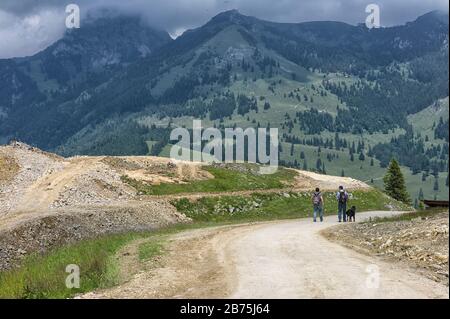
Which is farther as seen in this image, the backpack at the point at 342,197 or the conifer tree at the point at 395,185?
the conifer tree at the point at 395,185

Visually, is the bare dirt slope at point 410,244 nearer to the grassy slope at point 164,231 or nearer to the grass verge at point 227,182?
the grassy slope at point 164,231

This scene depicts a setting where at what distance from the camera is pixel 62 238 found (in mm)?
37125

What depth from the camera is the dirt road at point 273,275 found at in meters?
15.1

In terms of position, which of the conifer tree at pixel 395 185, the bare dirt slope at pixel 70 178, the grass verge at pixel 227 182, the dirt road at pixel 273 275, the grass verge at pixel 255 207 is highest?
the dirt road at pixel 273 275

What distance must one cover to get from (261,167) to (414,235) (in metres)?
55.4

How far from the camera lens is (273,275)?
1766 centimetres

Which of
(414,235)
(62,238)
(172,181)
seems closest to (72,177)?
(172,181)

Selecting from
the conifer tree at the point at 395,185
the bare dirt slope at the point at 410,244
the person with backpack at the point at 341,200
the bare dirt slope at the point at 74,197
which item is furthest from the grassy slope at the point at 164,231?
the conifer tree at the point at 395,185

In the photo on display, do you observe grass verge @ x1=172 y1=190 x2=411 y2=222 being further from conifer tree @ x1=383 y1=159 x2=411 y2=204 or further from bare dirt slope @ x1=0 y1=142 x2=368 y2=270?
conifer tree @ x1=383 y1=159 x2=411 y2=204

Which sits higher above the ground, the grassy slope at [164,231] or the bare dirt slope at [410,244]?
the bare dirt slope at [410,244]

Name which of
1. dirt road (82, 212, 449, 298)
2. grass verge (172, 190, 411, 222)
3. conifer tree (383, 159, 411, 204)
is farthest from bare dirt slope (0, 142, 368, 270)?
conifer tree (383, 159, 411, 204)

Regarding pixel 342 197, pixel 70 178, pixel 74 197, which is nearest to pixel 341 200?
pixel 342 197

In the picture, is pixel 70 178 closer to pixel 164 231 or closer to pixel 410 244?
pixel 164 231

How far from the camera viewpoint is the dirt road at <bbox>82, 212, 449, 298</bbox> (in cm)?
1506
